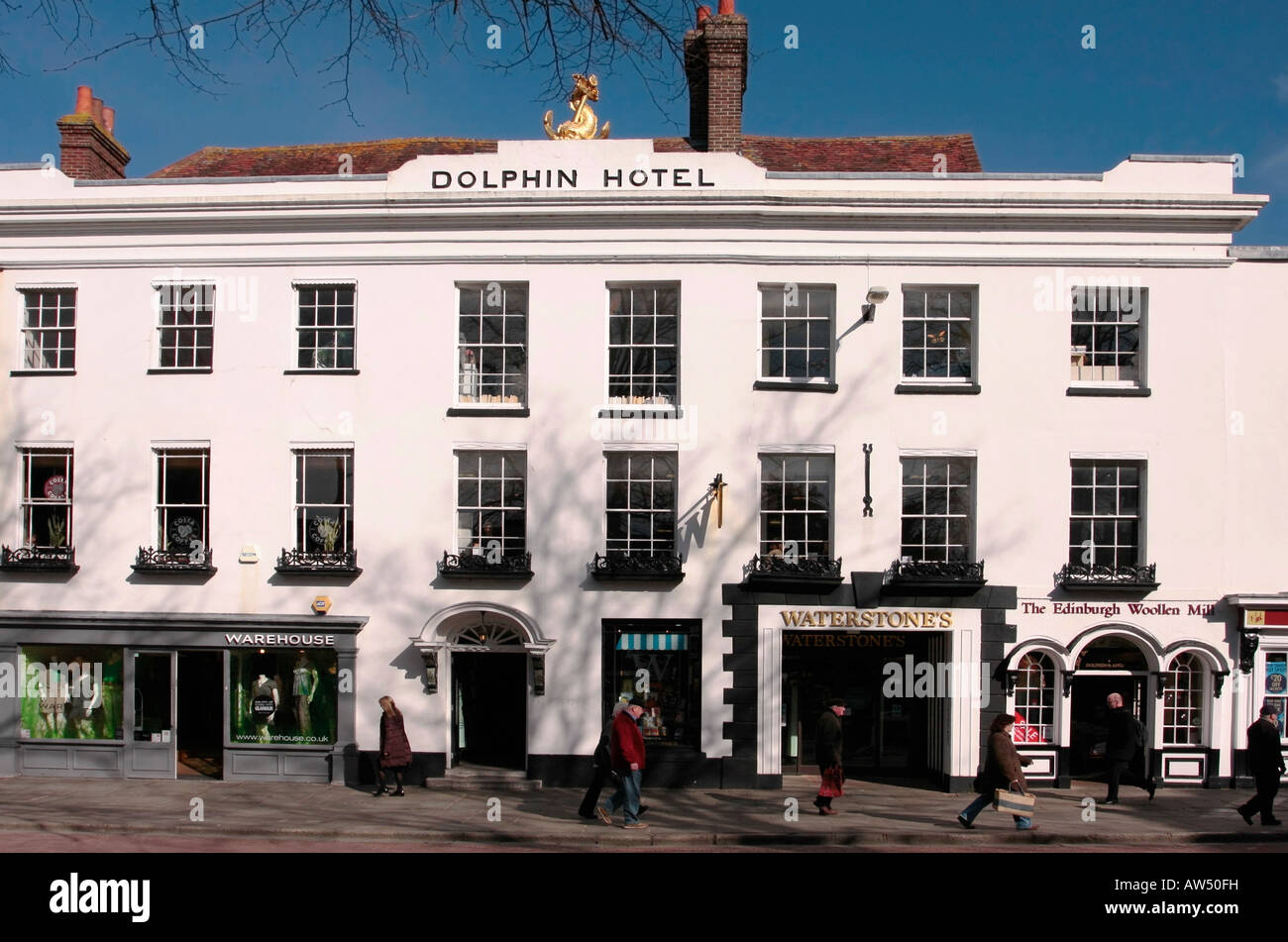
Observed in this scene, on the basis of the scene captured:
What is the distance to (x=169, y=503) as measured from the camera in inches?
650

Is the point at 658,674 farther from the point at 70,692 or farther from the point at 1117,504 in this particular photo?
the point at 70,692

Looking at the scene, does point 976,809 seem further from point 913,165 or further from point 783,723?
point 913,165

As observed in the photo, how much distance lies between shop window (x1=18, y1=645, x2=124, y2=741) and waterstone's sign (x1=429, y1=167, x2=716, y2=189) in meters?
9.64

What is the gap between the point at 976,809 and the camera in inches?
507

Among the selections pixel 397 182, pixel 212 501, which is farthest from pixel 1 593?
pixel 397 182

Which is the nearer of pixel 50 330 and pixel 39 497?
pixel 39 497

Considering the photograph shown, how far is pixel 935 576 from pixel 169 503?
12.7 metres

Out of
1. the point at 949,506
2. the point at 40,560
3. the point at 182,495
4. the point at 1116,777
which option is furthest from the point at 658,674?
the point at 40,560

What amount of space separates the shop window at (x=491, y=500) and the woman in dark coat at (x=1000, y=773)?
7.77 m

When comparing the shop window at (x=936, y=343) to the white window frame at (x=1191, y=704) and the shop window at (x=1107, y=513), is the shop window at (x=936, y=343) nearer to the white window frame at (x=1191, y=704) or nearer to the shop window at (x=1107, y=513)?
the shop window at (x=1107, y=513)

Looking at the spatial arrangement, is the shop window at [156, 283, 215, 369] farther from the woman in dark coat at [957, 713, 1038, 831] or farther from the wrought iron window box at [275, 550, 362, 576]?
the woman in dark coat at [957, 713, 1038, 831]

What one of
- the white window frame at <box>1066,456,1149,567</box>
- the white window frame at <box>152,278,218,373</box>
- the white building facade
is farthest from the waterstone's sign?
the white window frame at <box>1066,456,1149,567</box>

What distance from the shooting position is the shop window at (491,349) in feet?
53.9

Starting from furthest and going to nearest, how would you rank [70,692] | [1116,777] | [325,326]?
→ [325,326], [70,692], [1116,777]
